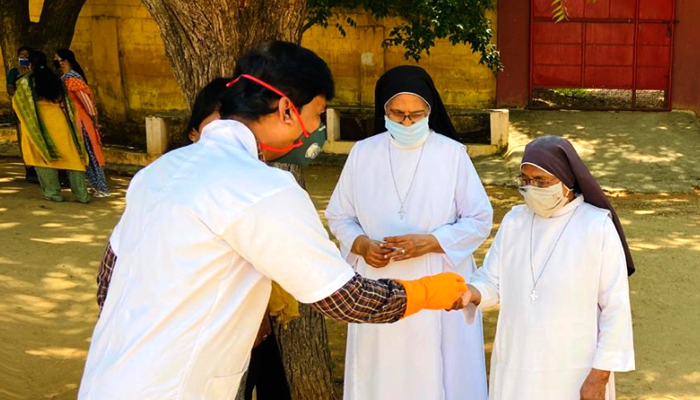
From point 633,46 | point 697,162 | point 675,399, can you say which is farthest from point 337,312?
point 633,46

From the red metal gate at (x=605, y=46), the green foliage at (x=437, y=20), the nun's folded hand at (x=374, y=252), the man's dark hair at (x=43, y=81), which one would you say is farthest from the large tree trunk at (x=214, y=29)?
the red metal gate at (x=605, y=46)

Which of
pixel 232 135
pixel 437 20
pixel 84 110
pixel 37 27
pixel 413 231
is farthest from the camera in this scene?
pixel 37 27

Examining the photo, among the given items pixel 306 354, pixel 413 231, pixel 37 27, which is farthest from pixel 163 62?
pixel 413 231

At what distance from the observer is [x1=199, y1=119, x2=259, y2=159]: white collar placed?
2438 millimetres

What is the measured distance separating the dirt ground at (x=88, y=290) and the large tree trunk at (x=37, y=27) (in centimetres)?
189

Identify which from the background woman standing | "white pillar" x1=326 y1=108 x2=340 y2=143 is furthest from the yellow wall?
the background woman standing

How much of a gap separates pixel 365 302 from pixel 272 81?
68cm

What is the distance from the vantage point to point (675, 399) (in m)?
5.05

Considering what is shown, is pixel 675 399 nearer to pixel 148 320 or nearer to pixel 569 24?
pixel 148 320

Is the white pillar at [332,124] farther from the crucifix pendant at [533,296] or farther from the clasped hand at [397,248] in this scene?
the crucifix pendant at [533,296]

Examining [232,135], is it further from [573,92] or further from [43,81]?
[573,92]

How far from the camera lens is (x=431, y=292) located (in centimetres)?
273

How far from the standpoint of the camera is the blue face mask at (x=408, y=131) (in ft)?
13.8

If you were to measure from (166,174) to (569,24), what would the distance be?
1208 centimetres
